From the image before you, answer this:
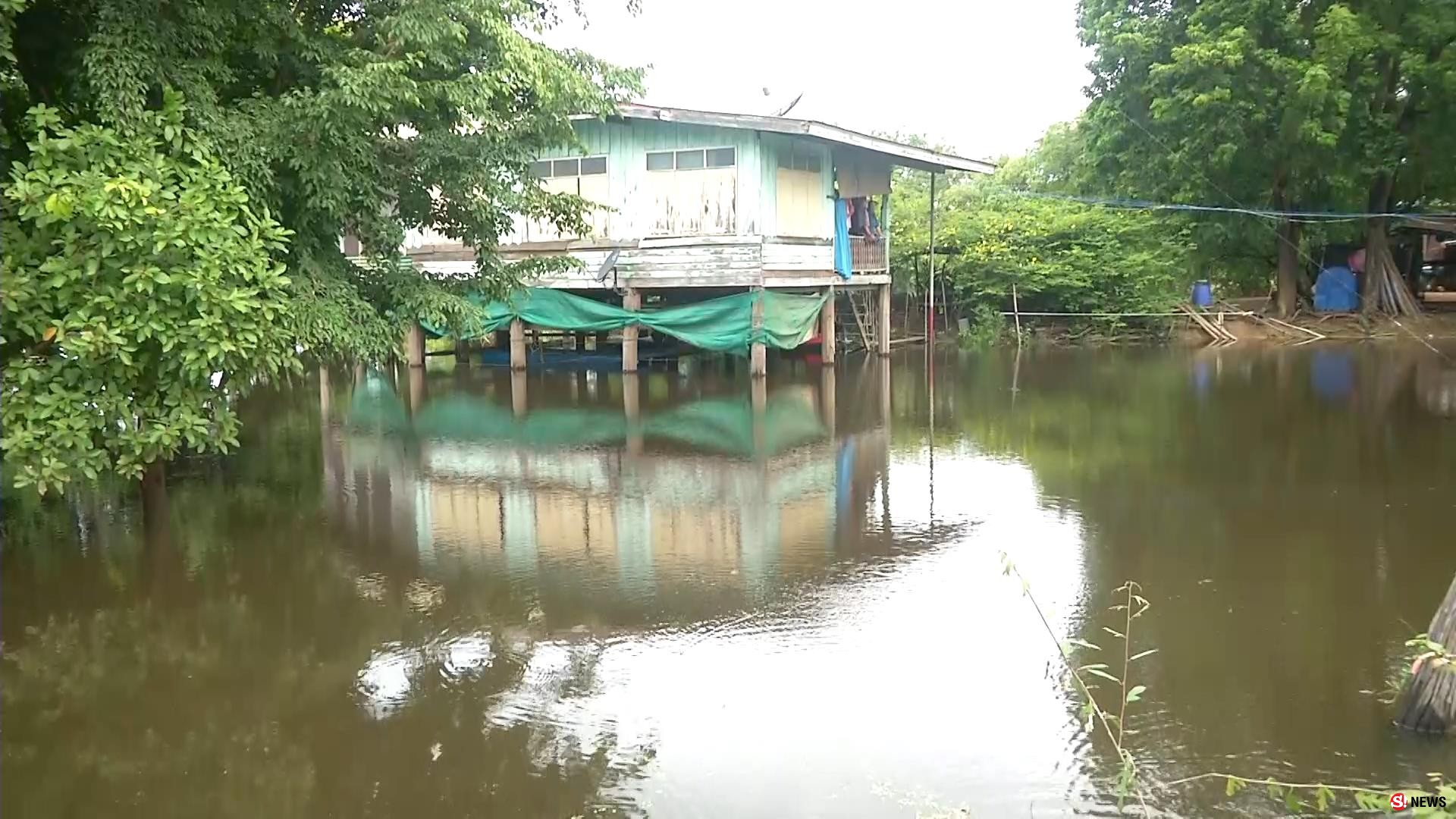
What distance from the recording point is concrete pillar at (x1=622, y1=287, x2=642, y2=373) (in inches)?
707

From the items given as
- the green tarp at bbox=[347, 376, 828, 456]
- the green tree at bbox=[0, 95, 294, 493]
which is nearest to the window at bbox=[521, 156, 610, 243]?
the green tarp at bbox=[347, 376, 828, 456]

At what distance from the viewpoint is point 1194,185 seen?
2316 cm

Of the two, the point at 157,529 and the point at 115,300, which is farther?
the point at 157,529

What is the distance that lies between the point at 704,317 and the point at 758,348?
987mm

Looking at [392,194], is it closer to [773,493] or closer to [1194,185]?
[773,493]

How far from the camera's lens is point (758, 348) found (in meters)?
17.2

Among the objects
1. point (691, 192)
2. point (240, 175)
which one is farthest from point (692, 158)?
point (240, 175)

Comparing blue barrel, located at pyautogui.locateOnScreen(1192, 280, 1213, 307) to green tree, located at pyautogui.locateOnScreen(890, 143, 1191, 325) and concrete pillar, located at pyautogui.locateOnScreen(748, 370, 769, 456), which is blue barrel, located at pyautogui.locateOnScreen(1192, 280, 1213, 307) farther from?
concrete pillar, located at pyautogui.locateOnScreen(748, 370, 769, 456)

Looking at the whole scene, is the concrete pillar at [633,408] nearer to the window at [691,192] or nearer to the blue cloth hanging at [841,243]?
the window at [691,192]

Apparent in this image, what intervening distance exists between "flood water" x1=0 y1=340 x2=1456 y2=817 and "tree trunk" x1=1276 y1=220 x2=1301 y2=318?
1395cm

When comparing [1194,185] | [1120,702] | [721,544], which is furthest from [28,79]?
[1194,185]

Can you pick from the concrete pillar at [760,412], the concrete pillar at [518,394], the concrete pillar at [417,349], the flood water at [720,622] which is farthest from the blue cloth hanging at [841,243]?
the flood water at [720,622]

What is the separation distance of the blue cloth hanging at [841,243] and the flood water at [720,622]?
8075mm

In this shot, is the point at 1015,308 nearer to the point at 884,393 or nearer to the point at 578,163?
the point at 884,393
